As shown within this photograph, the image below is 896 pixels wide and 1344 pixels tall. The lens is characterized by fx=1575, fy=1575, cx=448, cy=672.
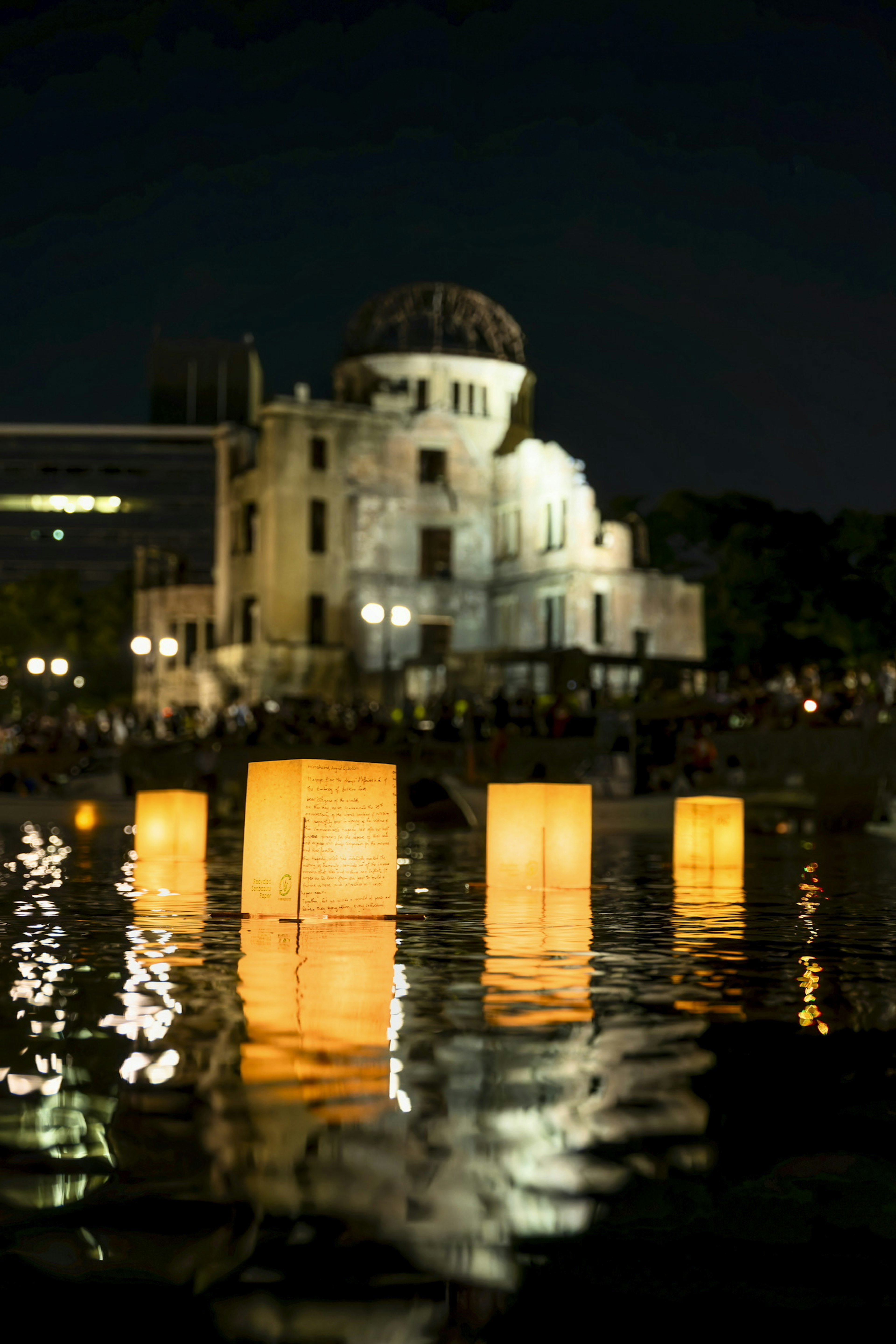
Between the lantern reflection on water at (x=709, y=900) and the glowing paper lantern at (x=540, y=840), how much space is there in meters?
0.88

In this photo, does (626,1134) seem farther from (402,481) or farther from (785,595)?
(402,481)

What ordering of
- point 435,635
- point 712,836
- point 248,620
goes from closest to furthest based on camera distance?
1. point 712,836
2. point 435,635
3. point 248,620

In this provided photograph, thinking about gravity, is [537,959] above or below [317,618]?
below

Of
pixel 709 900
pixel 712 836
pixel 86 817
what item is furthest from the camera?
pixel 86 817

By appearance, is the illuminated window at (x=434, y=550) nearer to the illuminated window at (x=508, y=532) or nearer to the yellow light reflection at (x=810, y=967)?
the illuminated window at (x=508, y=532)

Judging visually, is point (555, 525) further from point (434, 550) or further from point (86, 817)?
point (86, 817)

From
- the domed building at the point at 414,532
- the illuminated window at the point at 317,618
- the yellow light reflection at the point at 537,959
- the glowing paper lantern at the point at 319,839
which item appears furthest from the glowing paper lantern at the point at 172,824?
the illuminated window at the point at 317,618

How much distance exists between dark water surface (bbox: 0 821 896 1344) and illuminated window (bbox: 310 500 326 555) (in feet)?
214

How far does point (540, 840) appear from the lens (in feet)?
41.7

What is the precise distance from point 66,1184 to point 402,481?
71.8 meters

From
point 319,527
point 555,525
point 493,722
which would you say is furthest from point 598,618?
point 493,722

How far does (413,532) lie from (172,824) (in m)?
59.0

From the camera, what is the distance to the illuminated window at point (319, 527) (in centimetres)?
7325

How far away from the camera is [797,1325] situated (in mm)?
3131
